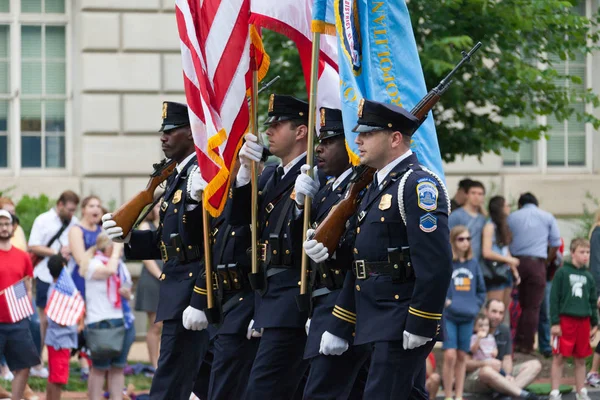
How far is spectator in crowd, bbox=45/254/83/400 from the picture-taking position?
10.5 meters

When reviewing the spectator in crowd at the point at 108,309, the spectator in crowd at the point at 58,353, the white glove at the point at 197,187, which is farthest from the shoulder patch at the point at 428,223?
the spectator in crowd at the point at 58,353

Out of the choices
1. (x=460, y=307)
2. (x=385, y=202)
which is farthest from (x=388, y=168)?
(x=460, y=307)

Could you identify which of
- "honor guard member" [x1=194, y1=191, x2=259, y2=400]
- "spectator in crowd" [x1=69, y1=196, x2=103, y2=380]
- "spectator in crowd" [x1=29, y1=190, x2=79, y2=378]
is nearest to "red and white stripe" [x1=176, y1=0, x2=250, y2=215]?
"honor guard member" [x1=194, y1=191, x2=259, y2=400]

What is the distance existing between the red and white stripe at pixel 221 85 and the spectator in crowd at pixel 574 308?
468 cm

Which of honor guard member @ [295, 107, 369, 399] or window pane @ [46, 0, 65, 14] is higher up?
window pane @ [46, 0, 65, 14]

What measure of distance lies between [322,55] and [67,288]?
3.35m

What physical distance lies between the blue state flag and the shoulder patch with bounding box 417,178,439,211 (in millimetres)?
1351

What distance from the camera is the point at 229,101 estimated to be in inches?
328

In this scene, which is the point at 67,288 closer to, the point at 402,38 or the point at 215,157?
the point at 215,157

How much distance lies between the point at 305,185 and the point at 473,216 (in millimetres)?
5605

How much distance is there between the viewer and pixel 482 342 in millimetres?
11836

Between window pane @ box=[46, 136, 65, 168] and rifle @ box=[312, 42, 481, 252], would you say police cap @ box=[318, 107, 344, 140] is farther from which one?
window pane @ box=[46, 136, 65, 168]

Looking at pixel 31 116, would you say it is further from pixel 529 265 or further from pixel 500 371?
pixel 500 371

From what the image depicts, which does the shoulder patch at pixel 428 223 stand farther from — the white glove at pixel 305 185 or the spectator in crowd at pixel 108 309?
the spectator in crowd at pixel 108 309
